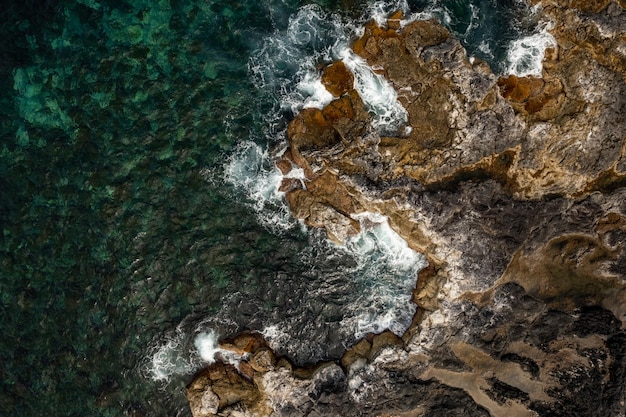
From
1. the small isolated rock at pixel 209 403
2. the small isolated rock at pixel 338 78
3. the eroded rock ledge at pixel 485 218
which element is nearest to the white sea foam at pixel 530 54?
the eroded rock ledge at pixel 485 218

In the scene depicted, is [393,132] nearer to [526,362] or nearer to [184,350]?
[526,362]

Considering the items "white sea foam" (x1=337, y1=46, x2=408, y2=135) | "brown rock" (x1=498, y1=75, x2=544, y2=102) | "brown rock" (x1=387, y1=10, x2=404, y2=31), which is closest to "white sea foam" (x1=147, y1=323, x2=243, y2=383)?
"white sea foam" (x1=337, y1=46, x2=408, y2=135)

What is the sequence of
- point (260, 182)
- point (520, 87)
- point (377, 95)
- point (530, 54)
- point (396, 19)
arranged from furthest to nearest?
point (260, 182), point (377, 95), point (396, 19), point (530, 54), point (520, 87)

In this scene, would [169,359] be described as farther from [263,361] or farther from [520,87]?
[520,87]

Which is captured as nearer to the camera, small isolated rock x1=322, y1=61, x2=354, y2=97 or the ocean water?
small isolated rock x1=322, y1=61, x2=354, y2=97

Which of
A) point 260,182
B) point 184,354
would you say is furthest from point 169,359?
point 260,182

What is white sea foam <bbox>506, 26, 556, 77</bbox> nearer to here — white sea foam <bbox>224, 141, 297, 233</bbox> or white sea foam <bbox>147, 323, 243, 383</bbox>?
white sea foam <bbox>224, 141, 297, 233</bbox>
